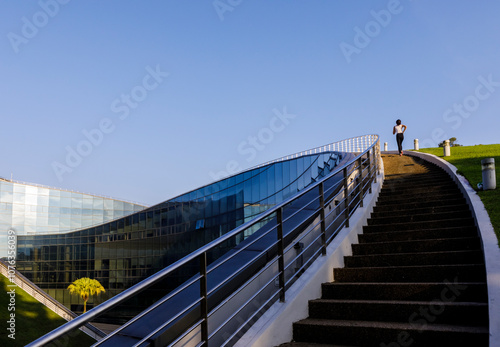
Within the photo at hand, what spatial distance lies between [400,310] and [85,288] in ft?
127

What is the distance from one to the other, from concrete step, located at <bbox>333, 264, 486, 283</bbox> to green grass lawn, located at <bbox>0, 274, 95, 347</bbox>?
2172cm

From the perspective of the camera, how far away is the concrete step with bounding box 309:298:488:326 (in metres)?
3.31

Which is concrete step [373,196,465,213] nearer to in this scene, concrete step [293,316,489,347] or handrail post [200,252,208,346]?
concrete step [293,316,489,347]

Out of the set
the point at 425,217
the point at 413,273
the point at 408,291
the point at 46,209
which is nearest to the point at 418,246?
the point at 413,273

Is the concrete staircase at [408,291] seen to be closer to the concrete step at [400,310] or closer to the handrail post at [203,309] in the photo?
the concrete step at [400,310]

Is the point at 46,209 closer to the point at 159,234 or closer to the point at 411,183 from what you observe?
the point at 159,234

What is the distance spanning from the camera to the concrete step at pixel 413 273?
3996 mm

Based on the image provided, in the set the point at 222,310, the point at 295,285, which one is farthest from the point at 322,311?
the point at 222,310

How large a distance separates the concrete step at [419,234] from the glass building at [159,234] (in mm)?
11387

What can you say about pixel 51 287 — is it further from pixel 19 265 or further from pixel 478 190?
pixel 478 190

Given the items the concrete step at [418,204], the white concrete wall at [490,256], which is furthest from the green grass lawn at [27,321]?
the white concrete wall at [490,256]

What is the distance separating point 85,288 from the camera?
122ft

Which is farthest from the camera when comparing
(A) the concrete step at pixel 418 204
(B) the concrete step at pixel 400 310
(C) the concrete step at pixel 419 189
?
(C) the concrete step at pixel 419 189

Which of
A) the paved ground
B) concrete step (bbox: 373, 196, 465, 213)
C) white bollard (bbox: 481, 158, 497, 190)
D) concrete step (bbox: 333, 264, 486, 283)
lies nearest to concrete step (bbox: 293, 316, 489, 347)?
concrete step (bbox: 333, 264, 486, 283)
